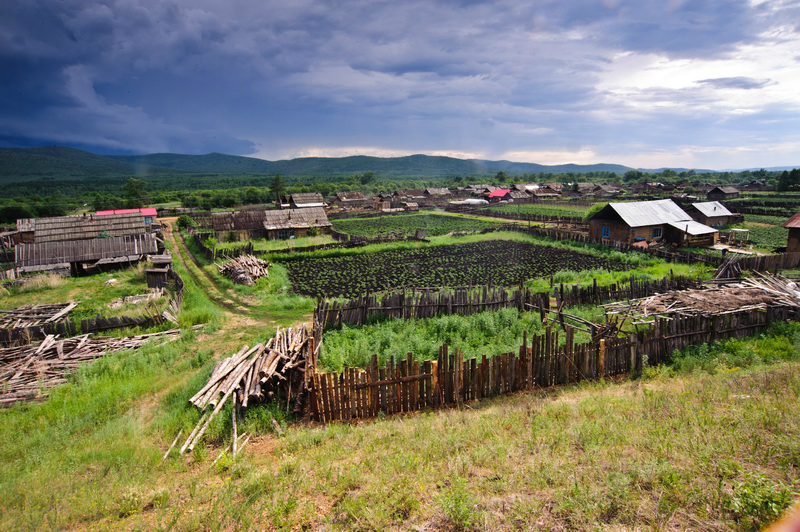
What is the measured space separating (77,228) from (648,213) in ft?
153

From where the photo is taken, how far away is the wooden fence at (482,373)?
25.3ft

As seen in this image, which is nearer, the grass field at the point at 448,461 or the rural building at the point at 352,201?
the grass field at the point at 448,461

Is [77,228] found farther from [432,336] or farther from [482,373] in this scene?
[482,373]

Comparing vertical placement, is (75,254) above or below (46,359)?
above

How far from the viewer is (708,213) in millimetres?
39125

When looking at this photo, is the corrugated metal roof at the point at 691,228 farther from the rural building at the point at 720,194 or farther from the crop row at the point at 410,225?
the rural building at the point at 720,194

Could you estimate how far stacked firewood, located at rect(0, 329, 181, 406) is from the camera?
9773mm

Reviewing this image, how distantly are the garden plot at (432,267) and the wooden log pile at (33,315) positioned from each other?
32.8 ft

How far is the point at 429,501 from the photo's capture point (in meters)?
4.60

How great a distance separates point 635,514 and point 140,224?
41.1 meters

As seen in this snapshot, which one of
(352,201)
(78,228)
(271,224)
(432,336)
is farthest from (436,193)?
(432,336)

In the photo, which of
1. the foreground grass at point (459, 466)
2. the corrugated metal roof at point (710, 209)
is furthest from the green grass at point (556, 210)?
the foreground grass at point (459, 466)

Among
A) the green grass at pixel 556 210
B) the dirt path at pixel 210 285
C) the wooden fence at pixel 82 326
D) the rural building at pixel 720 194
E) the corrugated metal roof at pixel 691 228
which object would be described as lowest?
the dirt path at pixel 210 285

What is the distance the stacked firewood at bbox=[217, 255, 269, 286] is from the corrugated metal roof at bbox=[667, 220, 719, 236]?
31396 millimetres
